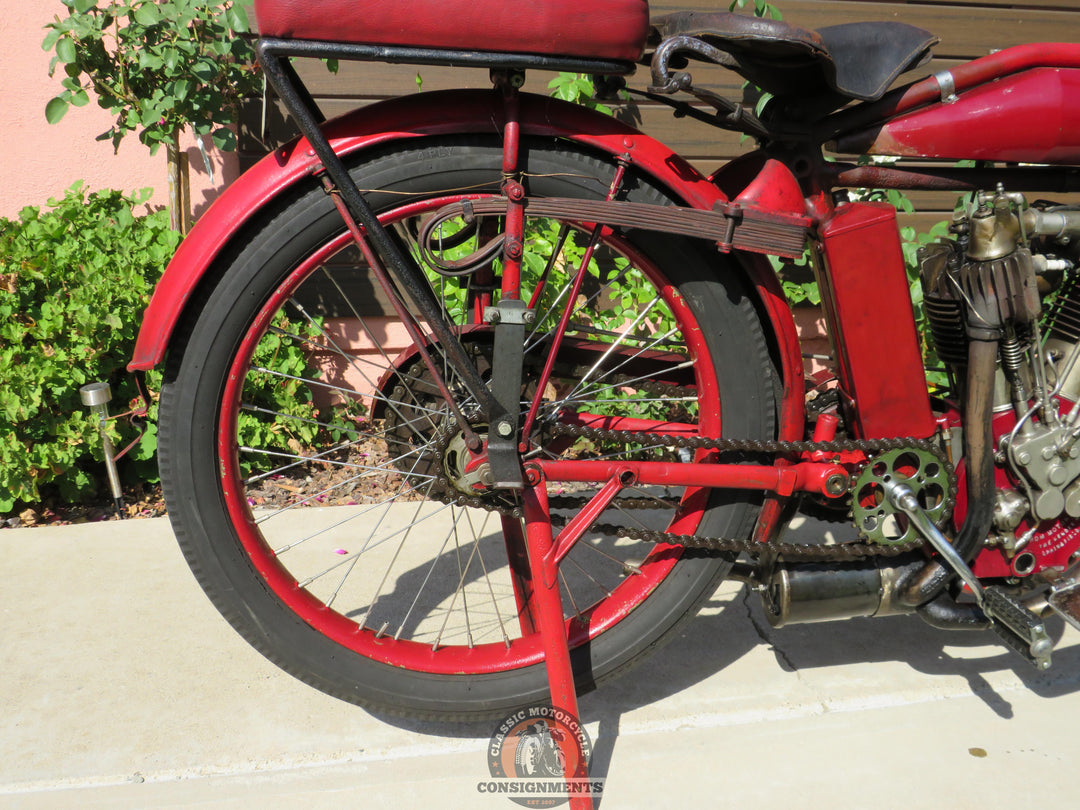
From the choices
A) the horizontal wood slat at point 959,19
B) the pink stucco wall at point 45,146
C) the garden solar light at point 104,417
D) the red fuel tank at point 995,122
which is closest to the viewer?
the red fuel tank at point 995,122

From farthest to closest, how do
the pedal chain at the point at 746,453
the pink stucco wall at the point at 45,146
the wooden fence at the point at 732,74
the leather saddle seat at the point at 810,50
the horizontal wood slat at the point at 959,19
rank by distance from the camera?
the horizontal wood slat at the point at 959,19, the wooden fence at the point at 732,74, the pink stucco wall at the point at 45,146, the pedal chain at the point at 746,453, the leather saddle seat at the point at 810,50

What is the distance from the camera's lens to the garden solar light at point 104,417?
2.78 meters

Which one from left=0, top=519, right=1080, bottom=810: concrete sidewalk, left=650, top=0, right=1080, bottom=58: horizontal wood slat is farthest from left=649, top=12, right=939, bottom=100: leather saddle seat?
left=650, top=0, right=1080, bottom=58: horizontal wood slat

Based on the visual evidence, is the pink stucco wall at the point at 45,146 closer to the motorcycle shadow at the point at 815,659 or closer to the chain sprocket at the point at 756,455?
the chain sprocket at the point at 756,455

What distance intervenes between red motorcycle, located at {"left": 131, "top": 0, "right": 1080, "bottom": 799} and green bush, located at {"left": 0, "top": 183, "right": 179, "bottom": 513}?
147 centimetres

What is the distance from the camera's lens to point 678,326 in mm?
1824

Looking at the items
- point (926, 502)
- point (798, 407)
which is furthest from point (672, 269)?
point (926, 502)

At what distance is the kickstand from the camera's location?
168cm

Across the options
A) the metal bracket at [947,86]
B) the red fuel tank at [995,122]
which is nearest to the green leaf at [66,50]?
the red fuel tank at [995,122]

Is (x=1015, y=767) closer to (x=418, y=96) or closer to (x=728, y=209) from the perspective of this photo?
(x=728, y=209)

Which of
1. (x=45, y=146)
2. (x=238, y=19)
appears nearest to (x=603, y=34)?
(x=238, y=19)

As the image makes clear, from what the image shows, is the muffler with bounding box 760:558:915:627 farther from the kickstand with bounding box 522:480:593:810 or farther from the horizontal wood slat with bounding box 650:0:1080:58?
the horizontal wood slat with bounding box 650:0:1080:58

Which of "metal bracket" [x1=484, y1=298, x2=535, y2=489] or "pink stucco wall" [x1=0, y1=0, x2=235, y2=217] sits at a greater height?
"pink stucco wall" [x1=0, y1=0, x2=235, y2=217]

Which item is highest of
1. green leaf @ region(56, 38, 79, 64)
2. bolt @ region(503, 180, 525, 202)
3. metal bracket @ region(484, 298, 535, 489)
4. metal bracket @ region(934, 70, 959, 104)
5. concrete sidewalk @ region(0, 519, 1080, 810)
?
green leaf @ region(56, 38, 79, 64)
